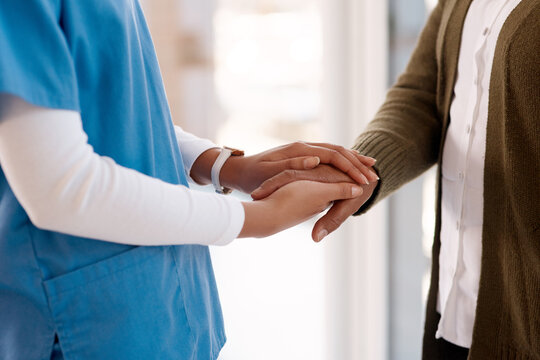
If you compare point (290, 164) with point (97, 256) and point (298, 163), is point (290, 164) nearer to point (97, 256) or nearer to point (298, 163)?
point (298, 163)

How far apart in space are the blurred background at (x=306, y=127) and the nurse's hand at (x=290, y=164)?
0.78m

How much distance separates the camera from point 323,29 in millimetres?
1796

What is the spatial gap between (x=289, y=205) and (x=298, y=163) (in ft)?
0.52

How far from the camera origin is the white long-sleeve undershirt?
0.56m

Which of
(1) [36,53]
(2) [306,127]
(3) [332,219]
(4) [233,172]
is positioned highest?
(1) [36,53]

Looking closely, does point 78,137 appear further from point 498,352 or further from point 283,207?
point 498,352

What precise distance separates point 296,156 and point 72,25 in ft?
1.59

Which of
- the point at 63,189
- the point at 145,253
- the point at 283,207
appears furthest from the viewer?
the point at 283,207

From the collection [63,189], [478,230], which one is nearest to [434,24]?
[478,230]

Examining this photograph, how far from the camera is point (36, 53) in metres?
0.56

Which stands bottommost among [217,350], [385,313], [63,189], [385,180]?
[385,313]

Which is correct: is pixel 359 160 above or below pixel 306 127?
above

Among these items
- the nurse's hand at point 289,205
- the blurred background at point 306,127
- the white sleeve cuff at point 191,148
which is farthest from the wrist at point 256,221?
the blurred background at point 306,127

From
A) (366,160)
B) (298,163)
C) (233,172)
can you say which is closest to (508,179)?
(366,160)
